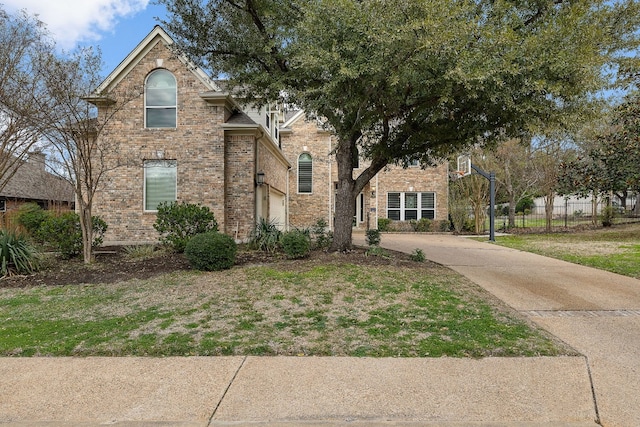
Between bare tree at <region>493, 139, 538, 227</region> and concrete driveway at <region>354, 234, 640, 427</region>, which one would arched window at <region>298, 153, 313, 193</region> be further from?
concrete driveway at <region>354, 234, 640, 427</region>

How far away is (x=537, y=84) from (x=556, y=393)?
16.1ft

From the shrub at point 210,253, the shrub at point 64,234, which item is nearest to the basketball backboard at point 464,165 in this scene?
the shrub at point 210,253

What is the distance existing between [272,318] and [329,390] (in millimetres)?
2107

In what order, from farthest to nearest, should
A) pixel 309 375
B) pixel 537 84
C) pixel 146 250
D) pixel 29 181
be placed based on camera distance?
pixel 29 181 → pixel 146 250 → pixel 537 84 → pixel 309 375

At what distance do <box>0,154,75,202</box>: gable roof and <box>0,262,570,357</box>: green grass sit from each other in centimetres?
2029

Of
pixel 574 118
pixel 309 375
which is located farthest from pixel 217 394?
pixel 574 118

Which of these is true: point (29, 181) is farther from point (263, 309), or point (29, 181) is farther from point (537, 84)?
point (537, 84)

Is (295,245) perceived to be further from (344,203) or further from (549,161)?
(549,161)

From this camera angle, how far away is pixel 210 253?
27.5 ft

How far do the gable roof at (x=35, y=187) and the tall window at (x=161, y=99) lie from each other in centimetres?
1356

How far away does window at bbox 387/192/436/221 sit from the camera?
24547 millimetres

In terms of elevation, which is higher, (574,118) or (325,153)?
(325,153)

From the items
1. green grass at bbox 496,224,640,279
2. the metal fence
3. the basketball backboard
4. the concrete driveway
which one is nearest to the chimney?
the concrete driveway

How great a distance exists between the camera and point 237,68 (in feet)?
33.1
